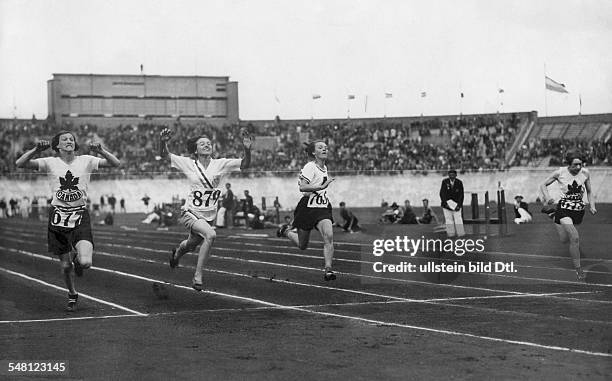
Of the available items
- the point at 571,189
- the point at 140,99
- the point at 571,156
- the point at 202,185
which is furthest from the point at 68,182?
the point at 140,99

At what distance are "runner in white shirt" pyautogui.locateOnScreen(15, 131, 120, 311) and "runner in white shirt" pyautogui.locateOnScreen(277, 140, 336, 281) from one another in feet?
12.0

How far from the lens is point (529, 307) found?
1098cm

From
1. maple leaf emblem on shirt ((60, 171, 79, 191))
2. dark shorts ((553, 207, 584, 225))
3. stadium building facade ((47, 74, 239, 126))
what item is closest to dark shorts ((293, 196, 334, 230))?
dark shorts ((553, 207, 584, 225))

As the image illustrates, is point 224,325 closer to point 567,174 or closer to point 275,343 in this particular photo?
point 275,343

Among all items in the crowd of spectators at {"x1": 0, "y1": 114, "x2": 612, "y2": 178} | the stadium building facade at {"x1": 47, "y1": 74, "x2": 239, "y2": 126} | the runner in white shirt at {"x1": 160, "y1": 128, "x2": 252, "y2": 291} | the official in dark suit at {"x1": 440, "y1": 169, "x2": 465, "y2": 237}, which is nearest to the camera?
the runner in white shirt at {"x1": 160, "y1": 128, "x2": 252, "y2": 291}

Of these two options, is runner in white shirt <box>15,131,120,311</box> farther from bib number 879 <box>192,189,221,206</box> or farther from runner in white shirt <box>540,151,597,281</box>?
runner in white shirt <box>540,151,597,281</box>

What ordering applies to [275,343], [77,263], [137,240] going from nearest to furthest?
[275,343]
[77,263]
[137,240]

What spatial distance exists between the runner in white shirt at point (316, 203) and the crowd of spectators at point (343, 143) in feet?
119

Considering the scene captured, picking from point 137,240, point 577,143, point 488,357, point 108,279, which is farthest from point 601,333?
point 577,143

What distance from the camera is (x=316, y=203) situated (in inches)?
579

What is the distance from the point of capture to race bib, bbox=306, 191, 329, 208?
14656 mm

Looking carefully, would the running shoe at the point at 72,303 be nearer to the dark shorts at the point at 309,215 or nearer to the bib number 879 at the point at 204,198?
the bib number 879 at the point at 204,198

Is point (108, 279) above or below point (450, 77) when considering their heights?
below

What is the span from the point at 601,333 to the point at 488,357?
1.86 metres
